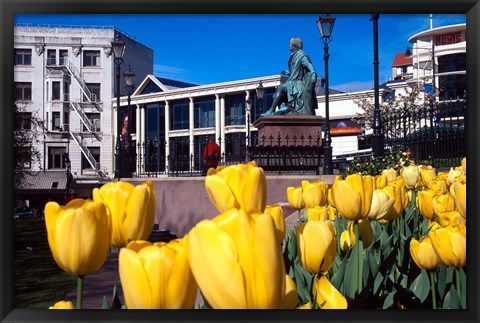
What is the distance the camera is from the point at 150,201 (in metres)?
1.25

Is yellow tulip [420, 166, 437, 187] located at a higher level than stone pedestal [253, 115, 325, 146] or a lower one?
lower

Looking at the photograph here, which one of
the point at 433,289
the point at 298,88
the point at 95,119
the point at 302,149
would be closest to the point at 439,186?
the point at 433,289

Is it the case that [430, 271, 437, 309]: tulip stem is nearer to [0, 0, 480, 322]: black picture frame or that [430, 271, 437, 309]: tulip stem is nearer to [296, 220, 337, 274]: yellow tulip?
[0, 0, 480, 322]: black picture frame

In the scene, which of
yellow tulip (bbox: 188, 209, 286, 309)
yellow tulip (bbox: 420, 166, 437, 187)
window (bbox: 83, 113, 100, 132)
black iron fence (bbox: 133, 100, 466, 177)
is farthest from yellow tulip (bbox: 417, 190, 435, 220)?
window (bbox: 83, 113, 100, 132)

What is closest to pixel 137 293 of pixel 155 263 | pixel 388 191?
pixel 155 263

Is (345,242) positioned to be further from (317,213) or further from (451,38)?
(451,38)

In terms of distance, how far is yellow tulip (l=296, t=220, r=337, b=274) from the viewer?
1306 millimetres

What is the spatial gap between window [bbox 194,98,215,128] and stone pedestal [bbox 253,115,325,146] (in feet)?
118

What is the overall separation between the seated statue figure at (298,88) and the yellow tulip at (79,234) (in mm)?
11280

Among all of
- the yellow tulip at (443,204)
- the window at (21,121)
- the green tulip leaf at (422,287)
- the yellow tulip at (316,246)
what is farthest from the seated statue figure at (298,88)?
the yellow tulip at (316,246)

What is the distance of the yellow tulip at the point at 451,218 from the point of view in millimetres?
1946

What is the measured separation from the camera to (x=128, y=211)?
1.21 metres
